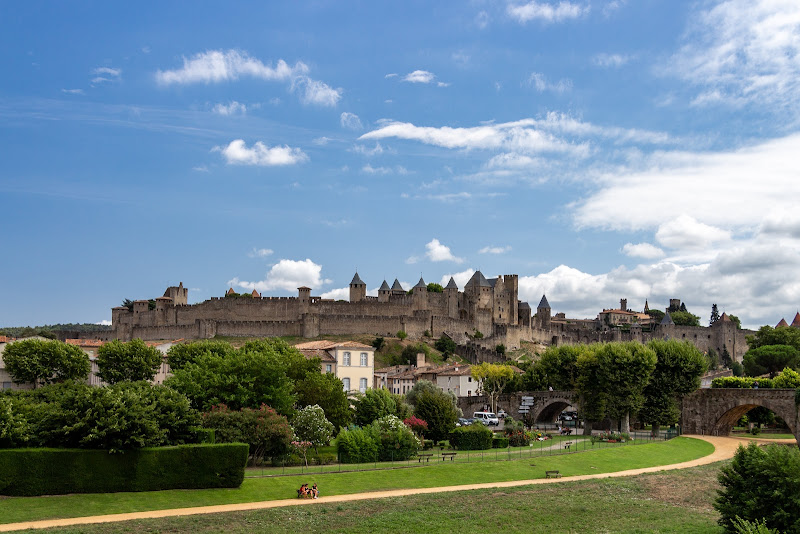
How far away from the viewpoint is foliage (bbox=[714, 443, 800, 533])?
2516 centimetres

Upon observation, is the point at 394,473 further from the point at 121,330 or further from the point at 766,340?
the point at 121,330

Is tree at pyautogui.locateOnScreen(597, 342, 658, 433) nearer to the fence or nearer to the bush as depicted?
the fence

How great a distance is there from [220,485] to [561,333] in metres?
119

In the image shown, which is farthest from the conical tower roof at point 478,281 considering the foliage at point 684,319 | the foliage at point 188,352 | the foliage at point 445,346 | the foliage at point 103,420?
the foliage at point 103,420

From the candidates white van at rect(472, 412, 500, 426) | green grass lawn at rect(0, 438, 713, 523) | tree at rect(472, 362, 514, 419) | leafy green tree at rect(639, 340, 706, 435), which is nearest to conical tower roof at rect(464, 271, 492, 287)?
tree at rect(472, 362, 514, 419)

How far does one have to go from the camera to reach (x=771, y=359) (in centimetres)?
9806

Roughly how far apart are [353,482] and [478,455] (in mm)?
11223

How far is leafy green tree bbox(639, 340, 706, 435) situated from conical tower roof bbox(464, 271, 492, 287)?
83221 millimetres

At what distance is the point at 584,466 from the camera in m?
41.2

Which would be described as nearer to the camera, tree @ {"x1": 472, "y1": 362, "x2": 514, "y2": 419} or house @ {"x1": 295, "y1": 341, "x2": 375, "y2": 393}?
house @ {"x1": 295, "y1": 341, "x2": 375, "y2": 393}

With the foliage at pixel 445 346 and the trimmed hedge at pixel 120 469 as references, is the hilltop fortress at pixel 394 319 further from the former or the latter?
the trimmed hedge at pixel 120 469

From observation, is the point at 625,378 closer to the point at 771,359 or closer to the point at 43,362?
the point at 43,362

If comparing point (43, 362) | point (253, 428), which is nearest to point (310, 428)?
point (253, 428)

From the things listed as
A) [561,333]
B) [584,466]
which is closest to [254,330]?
[561,333]
